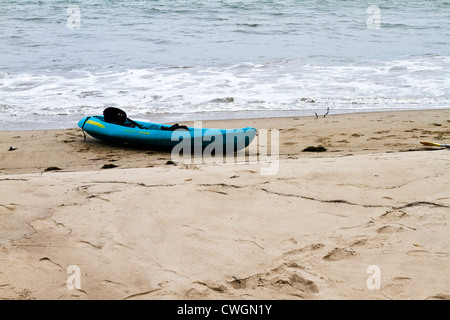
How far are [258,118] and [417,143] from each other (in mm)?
2700

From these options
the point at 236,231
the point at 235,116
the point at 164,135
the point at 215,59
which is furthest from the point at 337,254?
the point at 215,59

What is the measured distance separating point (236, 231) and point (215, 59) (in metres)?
→ 9.75

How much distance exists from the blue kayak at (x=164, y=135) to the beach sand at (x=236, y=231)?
3.60 feet

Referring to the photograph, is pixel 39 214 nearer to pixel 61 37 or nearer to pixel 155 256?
pixel 155 256

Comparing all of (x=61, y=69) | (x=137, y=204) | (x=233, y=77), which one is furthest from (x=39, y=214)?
(x=61, y=69)

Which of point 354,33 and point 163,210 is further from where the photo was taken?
point 354,33

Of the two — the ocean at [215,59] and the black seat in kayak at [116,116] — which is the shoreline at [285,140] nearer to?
the black seat in kayak at [116,116]

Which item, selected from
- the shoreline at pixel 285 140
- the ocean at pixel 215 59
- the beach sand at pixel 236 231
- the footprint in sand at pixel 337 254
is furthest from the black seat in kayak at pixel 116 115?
the footprint in sand at pixel 337 254

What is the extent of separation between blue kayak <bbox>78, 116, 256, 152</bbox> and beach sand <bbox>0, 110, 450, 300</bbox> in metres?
1.10

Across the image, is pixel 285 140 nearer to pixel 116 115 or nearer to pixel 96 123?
pixel 116 115

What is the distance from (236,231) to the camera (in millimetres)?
→ 3254

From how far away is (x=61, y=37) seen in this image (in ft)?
50.5

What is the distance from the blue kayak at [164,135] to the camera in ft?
20.0

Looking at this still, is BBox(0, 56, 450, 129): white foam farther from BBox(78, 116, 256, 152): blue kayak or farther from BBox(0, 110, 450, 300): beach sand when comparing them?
BBox(0, 110, 450, 300): beach sand
